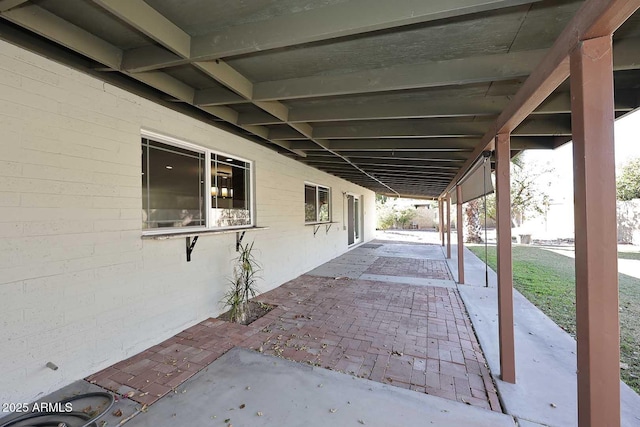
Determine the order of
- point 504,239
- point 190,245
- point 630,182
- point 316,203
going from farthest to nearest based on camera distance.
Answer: point 630,182 < point 316,203 < point 190,245 < point 504,239

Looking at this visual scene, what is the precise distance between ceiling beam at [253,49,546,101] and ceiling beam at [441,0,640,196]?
0.24 m

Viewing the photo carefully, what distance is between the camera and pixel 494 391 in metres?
2.32

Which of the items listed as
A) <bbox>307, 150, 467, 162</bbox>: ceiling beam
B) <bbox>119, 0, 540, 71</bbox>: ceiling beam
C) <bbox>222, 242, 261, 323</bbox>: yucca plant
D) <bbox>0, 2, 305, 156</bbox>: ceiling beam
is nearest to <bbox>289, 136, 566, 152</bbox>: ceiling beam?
<bbox>307, 150, 467, 162</bbox>: ceiling beam

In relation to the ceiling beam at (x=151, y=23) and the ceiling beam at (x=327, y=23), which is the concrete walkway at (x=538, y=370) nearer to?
the ceiling beam at (x=327, y=23)

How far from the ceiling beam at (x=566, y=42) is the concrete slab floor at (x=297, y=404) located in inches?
88.2

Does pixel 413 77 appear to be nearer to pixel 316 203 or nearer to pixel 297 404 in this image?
pixel 297 404

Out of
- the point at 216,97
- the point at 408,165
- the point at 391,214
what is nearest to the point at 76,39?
the point at 216,97

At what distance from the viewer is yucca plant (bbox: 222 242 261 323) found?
3.85 meters

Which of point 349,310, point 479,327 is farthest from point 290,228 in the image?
point 479,327

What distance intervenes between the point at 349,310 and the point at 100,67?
3.98 metres

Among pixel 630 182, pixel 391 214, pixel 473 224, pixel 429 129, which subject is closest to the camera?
pixel 429 129

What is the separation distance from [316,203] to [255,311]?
418cm

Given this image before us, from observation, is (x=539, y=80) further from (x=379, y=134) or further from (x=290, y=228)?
(x=290, y=228)

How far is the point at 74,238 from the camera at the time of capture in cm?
235
